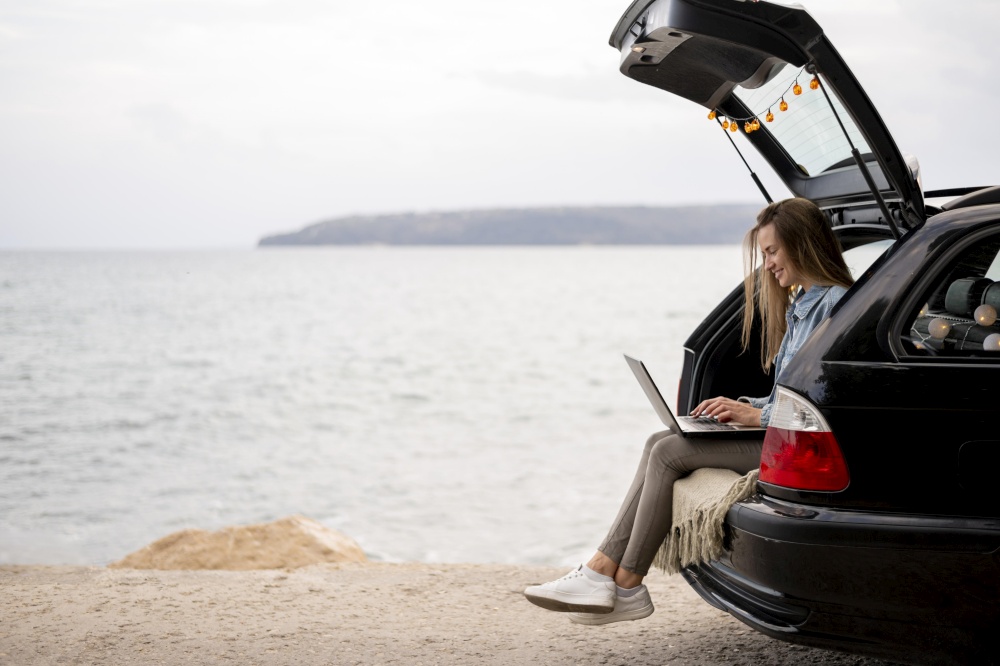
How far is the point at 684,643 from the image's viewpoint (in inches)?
165

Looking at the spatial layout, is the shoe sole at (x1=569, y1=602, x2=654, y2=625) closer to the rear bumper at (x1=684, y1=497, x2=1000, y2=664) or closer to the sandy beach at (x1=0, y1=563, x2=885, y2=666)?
the sandy beach at (x1=0, y1=563, x2=885, y2=666)

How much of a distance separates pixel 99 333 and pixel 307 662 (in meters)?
35.9

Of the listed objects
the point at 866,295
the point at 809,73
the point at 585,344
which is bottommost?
the point at 585,344

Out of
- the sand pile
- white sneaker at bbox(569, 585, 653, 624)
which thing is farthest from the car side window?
the sand pile

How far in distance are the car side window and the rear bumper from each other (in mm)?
517

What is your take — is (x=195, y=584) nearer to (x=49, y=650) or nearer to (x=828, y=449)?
(x=49, y=650)

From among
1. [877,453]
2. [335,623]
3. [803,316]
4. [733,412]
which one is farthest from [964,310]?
[335,623]

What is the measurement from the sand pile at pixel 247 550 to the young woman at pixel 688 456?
3097mm

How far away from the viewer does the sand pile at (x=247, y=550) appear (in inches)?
248

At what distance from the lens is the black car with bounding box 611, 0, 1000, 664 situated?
268 centimetres

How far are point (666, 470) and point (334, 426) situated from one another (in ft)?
50.7

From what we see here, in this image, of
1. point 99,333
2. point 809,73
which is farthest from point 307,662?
point 99,333

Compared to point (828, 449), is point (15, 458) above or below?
below

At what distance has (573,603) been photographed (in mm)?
3453
